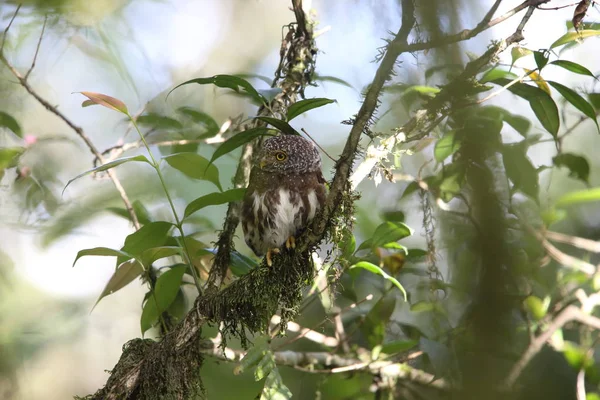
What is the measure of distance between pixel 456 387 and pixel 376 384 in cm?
234

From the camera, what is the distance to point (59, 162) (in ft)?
17.0

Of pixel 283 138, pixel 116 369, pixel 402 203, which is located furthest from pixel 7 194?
pixel 402 203

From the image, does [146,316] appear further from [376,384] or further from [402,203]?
[402,203]

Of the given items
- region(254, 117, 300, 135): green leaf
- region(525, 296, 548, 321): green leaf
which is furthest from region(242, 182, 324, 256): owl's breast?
region(525, 296, 548, 321): green leaf

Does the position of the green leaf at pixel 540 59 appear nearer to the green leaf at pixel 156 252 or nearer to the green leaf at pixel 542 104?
the green leaf at pixel 542 104

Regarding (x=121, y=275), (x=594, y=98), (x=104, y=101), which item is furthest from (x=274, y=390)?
(x=594, y=98)

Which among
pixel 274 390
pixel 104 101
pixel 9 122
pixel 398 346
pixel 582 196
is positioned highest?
pixel 9 122

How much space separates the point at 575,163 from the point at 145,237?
1.86 metres

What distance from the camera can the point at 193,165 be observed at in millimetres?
2150

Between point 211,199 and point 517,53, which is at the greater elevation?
point 517,53

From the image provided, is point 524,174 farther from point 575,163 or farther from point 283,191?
point 283,191

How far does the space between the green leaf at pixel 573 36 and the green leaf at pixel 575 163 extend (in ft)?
1.85

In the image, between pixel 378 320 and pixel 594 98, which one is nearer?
pixel 594 98

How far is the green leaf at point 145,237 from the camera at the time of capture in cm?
214
